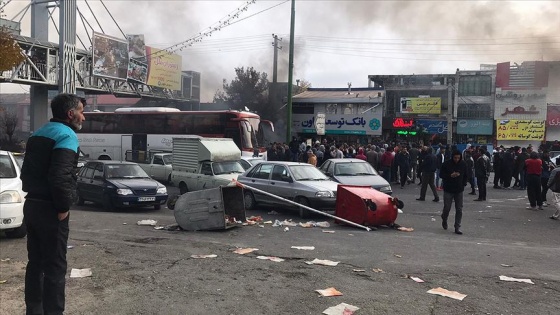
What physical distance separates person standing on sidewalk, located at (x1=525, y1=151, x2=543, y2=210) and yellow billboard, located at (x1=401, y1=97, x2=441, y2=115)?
28626 mm

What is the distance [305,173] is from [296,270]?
6.18m

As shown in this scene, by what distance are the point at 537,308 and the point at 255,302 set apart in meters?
2.86

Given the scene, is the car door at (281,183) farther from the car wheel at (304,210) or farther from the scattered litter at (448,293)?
the scattered litter at (448,293)

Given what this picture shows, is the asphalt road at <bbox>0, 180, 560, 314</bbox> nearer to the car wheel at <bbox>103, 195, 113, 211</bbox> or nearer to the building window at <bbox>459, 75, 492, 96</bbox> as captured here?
the car wheel at <bbox>103, 195, 113, 211</bbox>

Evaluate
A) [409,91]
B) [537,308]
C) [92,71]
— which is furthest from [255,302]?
[409,91]

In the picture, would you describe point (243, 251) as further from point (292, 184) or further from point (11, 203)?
point (292, 184)

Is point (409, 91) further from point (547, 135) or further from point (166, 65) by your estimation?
point (166, 65)

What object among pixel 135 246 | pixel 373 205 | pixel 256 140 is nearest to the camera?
pixel 135 246

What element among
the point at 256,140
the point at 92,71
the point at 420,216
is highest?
the point at 92,71

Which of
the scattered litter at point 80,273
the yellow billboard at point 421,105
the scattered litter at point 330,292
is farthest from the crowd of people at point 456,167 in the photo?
the yellow billboard at point 421,105

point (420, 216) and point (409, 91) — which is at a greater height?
point (409, 91)

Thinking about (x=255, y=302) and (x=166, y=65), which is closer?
(x=255, y=302)

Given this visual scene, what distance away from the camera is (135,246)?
7.66 m

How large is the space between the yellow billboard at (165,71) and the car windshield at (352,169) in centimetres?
3258
